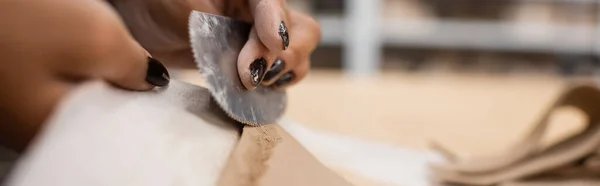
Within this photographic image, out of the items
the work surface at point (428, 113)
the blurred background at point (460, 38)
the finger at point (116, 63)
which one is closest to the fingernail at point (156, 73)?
the finger at point (116, 63)

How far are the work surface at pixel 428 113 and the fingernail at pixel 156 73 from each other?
17 centimetres

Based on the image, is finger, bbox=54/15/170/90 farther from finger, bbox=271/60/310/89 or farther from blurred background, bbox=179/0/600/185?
blurred background, bbox=179/0/600/185

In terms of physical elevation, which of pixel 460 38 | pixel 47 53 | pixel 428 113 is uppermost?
pixel 460 38

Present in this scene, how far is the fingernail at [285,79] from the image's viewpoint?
0.67 feet

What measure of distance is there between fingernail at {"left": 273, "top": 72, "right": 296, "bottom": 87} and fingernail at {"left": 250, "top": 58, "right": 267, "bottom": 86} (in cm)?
3

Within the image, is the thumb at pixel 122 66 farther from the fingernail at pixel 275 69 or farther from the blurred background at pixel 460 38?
the blurred background at pixel 460 38

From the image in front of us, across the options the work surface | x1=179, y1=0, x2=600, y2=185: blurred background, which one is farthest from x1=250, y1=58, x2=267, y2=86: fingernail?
x1=179, y1=0, x2=600, y2=185: blurred background

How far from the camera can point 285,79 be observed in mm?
209

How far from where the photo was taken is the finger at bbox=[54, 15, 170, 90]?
0.40 feet

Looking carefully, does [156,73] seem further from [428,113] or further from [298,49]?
[428,113]

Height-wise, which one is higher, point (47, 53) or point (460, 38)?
point (460, 38)

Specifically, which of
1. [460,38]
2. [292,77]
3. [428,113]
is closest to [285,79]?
[292,77]

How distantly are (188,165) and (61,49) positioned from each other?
3 centimetres

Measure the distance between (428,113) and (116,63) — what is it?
46 centimetres
